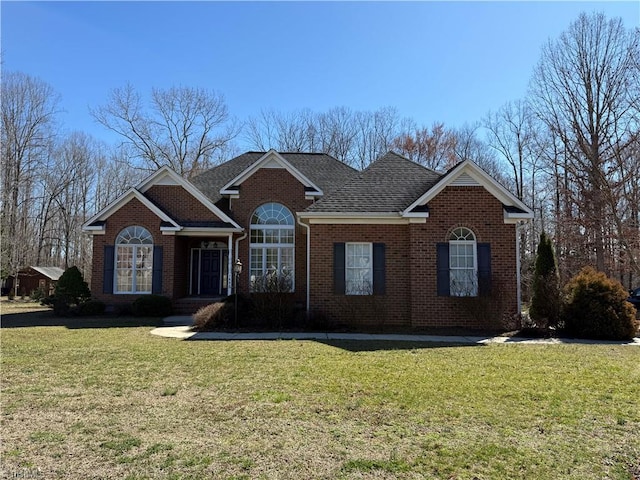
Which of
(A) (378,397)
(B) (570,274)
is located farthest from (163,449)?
(B) (570,274)

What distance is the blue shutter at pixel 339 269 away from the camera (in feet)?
46.0

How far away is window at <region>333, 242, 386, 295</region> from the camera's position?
553 inches

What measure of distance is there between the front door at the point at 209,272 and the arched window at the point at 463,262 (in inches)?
431

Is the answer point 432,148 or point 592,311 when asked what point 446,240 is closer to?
point 592,311

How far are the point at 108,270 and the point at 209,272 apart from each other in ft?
14.0

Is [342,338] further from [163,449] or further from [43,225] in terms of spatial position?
[43,225]

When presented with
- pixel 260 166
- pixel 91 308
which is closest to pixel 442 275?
pixel 260 166

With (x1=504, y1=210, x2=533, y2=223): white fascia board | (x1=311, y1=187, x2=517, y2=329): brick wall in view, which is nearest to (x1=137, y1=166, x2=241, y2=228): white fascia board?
(x1=311, y1=187, x2=517, y2=329): brick wall

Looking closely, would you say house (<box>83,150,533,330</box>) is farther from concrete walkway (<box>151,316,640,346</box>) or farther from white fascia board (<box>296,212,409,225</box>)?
concrete walkway (<box>151,316,640,346</box>)

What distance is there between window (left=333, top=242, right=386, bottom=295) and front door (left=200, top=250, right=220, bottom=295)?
26.3ft

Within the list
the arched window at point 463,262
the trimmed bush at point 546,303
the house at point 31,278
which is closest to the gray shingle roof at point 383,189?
the arched window at point 463,262

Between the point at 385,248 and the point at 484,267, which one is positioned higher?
the point at 385,248

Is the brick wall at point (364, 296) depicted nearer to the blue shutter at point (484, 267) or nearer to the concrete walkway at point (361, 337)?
the concrete walkway at point (361, 337)

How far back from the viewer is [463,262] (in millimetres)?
13766
